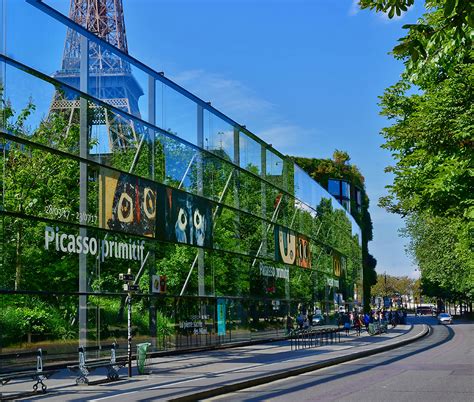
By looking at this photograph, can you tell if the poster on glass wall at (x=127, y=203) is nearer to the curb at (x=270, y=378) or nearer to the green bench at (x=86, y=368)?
the green bench at (x=86, y=368)

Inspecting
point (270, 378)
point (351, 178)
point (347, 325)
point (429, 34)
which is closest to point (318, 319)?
point (347, 325)

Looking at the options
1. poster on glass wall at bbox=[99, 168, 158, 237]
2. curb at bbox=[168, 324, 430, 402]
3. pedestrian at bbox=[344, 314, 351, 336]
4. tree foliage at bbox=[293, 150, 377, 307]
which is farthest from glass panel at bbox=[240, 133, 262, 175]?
tree foliage at bbox=[293, 150, 377, 307]

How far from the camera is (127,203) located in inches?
1040

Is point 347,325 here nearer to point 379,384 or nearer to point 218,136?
point 218,136

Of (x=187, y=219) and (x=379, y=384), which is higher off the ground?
(x=187, y=219)

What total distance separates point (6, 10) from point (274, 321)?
90.0 ft

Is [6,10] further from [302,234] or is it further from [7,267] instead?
[302,234]

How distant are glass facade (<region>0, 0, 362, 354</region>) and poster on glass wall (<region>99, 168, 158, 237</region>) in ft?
0.22

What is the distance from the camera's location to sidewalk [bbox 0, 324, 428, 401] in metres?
15.1

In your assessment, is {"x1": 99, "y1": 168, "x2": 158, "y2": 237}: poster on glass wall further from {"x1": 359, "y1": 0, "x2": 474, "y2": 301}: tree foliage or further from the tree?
the tree

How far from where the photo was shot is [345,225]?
231 feet

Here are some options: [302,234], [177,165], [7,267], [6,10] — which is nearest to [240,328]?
[177,165]

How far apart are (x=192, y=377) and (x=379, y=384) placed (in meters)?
4.86

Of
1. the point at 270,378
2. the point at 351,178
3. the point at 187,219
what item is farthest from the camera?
the point at 351,178
